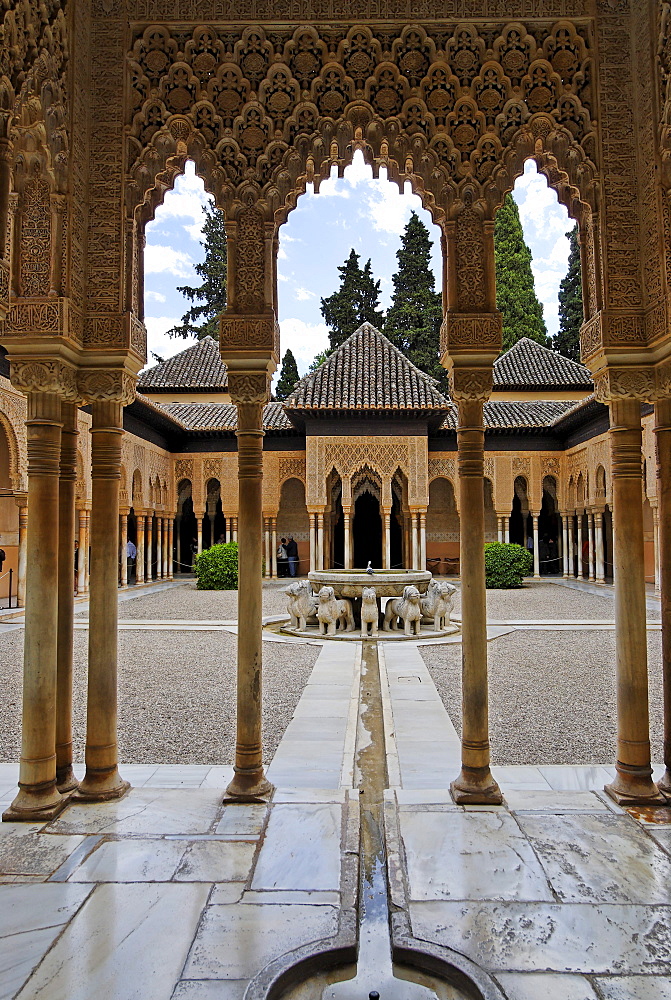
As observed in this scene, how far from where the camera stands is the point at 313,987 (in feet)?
7.90

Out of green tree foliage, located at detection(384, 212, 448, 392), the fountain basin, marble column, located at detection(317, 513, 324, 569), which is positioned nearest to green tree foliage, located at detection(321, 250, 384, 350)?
green tree foliage, located at detection(384, 212, 448, 392)

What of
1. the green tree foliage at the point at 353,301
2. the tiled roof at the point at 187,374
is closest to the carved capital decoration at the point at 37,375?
the tiled roof at the point at 187,374

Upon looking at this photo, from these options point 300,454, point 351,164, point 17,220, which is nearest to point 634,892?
point 351,164

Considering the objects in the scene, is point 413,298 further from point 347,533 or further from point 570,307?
point 347,533

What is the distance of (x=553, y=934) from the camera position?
2.65 metres

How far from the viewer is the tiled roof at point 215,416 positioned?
2509 centimetres

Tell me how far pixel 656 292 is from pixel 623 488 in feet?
4.07

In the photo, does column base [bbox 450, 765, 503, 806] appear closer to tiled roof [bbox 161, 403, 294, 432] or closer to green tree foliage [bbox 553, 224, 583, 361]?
Answer: tiled roof [bbox 161, 403, 294, 432]

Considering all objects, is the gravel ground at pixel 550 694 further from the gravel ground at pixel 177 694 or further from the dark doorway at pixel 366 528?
the dark doorway at pixel 366 528

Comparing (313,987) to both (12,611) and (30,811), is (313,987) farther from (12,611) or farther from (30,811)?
(12,611)

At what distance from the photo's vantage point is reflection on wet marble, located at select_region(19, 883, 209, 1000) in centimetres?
233

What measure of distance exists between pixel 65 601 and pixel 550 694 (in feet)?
18.4

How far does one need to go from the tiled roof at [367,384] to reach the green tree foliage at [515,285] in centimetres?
1349

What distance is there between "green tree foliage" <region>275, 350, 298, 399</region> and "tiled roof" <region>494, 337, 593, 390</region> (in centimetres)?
1407
